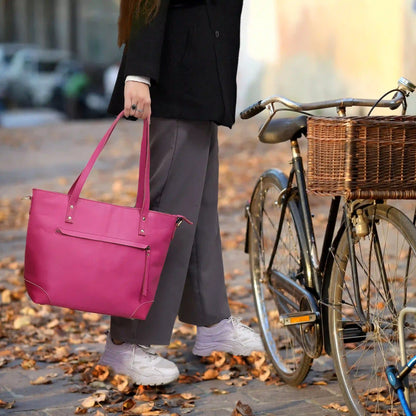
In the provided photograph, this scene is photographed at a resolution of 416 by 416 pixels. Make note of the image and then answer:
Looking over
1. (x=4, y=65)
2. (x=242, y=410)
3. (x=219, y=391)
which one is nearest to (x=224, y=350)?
(x=219, y=391)

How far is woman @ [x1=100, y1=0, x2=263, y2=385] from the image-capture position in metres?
3.39

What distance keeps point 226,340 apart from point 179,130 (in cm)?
105

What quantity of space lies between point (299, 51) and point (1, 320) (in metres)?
10.9

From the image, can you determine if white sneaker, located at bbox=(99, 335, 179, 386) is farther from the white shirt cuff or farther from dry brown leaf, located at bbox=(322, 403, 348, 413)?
the white shirt cuff

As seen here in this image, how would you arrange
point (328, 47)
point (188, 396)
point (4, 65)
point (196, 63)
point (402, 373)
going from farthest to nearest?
point (4, 65)
point (328, 47)
point (188, 396)
point (196, 63)
point (402, 373)

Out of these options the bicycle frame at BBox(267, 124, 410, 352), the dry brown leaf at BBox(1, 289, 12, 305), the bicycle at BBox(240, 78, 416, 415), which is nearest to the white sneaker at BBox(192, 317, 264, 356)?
the bicycle at BBox(240, 78, 416, 415)

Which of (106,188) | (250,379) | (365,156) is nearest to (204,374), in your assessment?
(250,379)

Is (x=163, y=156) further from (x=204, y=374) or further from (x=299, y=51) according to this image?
(x=299, y=51)

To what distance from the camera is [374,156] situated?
2705 mm

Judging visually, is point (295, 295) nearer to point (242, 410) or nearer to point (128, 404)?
point (242, 410)

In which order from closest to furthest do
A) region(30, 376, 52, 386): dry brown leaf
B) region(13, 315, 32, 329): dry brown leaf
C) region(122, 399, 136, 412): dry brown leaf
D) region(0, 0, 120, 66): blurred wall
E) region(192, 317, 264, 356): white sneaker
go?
region(122, 399, 136, 412): dry brown leaf → region(30, 376, 52, 386): dry brown leaf → region(192, 317, 264, 356): white sneaker → region(13, 315, 32, 329): dry brown leaf → region(0, 0, 120, 66): blurred wall

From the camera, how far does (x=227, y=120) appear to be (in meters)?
3.54

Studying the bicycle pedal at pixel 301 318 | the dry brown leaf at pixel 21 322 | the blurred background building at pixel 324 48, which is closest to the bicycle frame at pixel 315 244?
the bicycle pedal at pixel 301 318

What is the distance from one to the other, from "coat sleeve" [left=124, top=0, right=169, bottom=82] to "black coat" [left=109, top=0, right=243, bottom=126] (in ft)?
0.07
